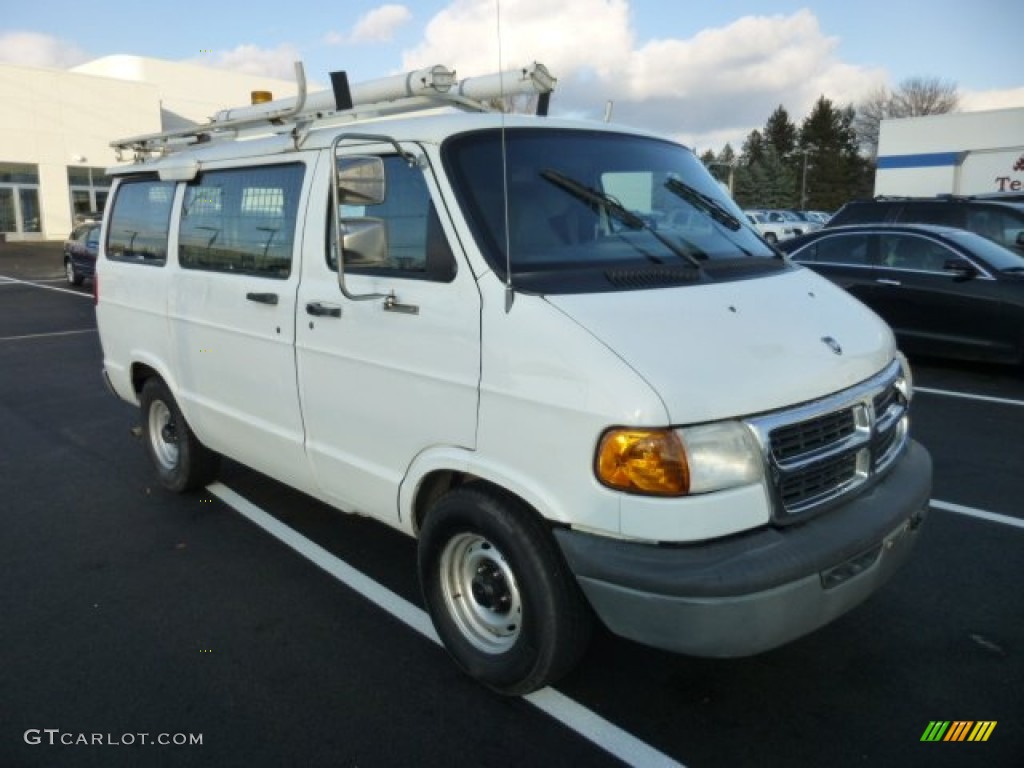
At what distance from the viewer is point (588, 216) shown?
329cm

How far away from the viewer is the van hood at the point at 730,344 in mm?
2586

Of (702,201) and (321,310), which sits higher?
(702,201)

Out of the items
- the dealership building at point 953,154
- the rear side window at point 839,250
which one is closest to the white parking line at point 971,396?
the rear side window at point 839,250

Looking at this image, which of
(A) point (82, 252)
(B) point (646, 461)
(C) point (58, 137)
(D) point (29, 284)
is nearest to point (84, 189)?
(C) point (58, 137)

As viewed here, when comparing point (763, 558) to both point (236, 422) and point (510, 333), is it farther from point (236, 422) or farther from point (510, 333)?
point (236, 422)

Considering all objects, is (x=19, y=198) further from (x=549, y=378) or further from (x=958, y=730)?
(x=958, y=730)

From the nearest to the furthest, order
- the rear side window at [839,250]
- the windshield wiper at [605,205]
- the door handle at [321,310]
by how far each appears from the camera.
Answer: the windshield wiper at [605,205], the door handle at [321,310], the rear side window at [839,250]

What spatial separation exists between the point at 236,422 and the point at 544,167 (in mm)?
2191

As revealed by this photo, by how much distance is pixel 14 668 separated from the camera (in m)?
3.38

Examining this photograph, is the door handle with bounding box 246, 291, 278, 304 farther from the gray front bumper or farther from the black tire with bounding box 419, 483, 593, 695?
the gray front bumper

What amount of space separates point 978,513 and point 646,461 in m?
3.27

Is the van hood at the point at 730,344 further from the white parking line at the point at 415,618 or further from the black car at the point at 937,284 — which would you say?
the black car at the point at 937,284

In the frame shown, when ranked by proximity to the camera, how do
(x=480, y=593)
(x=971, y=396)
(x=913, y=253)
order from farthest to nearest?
(x=913, y=253) → (x=971, y=396) → (x=480, y=593)

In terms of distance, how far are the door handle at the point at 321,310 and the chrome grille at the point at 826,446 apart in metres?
1.81
